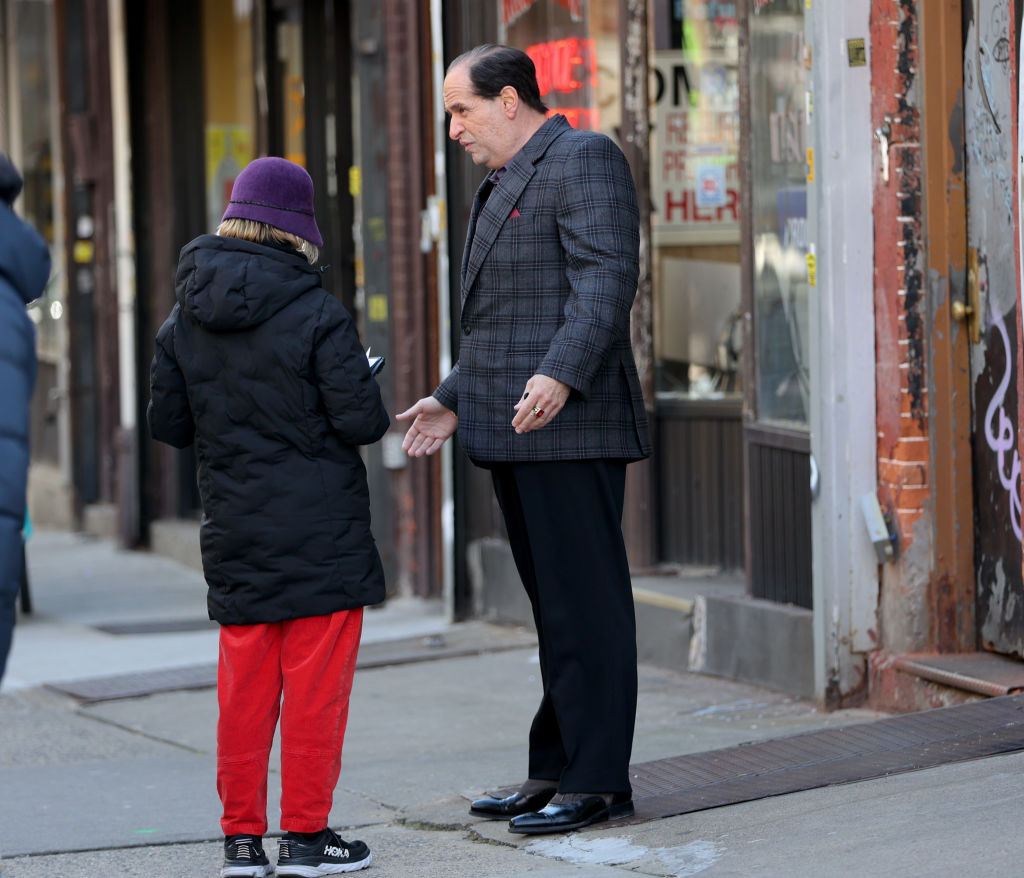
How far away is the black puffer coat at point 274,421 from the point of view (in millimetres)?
4066

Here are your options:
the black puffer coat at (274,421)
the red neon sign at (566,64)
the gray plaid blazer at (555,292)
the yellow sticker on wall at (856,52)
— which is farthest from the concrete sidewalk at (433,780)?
the red neon sign at (566,64)

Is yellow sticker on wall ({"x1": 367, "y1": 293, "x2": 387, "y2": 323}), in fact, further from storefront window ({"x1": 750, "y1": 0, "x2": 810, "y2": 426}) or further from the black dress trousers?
the black dress trousers

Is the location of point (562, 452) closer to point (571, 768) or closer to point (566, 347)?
point (566, 347)

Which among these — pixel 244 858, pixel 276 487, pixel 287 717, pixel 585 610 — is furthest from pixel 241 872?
pixel 585 610

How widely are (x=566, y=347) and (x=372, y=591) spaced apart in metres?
0.73

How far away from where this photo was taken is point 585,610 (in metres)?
4.24

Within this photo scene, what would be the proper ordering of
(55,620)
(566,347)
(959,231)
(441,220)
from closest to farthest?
1. (566,347)
2. (959,231)
3. (441,220)
4. (55,620)

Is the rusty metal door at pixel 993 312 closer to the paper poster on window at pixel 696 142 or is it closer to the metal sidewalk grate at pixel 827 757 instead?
the metal sidewalk grate at pixel 827 757

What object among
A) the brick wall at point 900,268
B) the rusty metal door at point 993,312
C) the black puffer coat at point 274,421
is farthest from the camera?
the brick wall at point 900,268

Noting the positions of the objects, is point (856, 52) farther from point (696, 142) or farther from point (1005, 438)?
point (696, 142)

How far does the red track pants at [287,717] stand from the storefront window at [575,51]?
3.48m

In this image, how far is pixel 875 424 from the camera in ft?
18.2

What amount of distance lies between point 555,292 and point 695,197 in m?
3.17

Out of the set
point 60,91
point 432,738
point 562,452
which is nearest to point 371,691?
point 432,738
